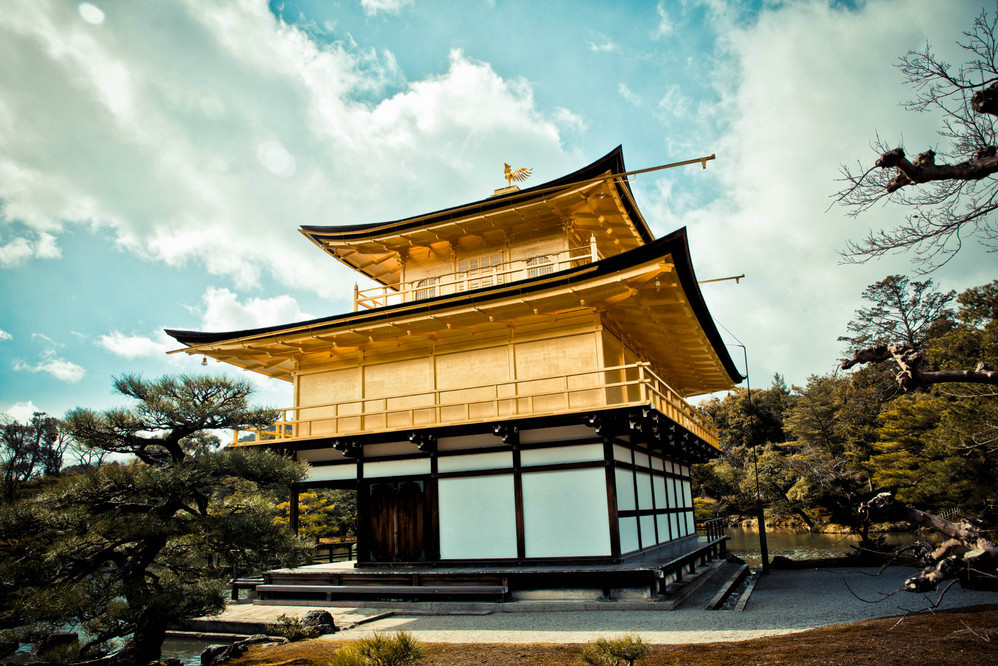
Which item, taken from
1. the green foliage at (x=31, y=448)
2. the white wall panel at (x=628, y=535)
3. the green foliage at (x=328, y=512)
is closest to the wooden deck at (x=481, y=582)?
the white wall panel at (x=628, y=535)

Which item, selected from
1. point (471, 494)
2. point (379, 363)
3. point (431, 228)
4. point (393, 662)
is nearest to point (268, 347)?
point (379, 363)

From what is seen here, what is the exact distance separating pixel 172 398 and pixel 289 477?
2106 millimetres

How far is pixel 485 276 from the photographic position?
1716cm

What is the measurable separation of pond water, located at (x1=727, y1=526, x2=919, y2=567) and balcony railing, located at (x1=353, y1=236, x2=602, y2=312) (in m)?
15.3

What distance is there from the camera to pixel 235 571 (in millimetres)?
8922

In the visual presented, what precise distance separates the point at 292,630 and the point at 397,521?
4.83 metres

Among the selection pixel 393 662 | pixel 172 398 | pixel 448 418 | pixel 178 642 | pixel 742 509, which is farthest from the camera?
pixel 742 509

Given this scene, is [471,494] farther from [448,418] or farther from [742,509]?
[742,509]

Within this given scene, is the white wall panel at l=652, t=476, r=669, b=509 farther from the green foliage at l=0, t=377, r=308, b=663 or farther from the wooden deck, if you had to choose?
the green foliage at l=0, t=377, r=308, b=663

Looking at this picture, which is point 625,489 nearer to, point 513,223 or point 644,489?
point 644,489

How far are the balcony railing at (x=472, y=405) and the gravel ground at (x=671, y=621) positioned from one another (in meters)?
4.12

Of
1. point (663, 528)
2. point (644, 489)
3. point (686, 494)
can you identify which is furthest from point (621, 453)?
point (686, 494)

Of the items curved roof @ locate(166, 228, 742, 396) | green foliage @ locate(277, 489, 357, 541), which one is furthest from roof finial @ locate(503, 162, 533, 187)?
green foliage @ locate(277, 489, 357, 541)

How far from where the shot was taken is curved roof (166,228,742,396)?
1286cm
